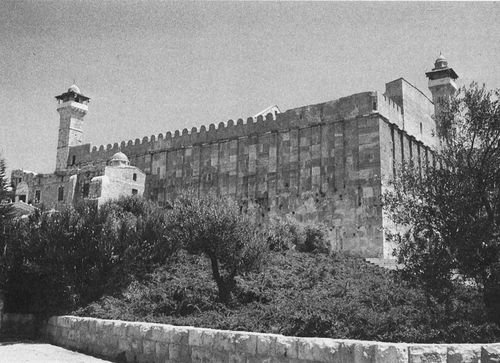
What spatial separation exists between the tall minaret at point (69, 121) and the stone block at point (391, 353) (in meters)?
39.9

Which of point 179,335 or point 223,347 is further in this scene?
point 179,335

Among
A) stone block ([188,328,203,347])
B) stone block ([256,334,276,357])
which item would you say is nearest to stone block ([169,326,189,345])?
stone block ([188,328,203,347])

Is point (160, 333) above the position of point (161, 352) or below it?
above

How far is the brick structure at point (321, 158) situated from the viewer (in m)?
27.4

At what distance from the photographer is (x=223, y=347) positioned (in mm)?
10156

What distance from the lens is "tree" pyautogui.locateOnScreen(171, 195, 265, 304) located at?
15438 mm

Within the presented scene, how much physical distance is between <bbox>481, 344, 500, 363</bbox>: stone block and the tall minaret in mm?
40520

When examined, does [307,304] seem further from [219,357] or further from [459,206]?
[459,206]

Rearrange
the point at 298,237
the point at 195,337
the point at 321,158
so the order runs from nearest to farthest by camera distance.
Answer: the point at 195,337
the point at 298,237
the point at 321,158

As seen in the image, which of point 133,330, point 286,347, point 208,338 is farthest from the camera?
point 133,330

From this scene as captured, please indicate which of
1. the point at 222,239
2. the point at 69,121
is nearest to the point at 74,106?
the point at 69,121

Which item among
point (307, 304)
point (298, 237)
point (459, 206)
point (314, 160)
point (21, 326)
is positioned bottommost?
point (21, 326)

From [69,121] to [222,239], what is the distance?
33.0 metres

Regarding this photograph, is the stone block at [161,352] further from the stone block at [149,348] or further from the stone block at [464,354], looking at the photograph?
the stone block at [464,354]
